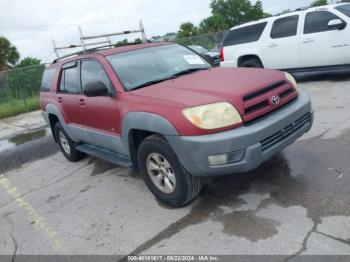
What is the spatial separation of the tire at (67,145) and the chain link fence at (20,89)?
819cm

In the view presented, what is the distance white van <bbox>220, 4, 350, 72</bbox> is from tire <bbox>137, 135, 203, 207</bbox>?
20.1 feet

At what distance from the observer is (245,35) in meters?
10.2

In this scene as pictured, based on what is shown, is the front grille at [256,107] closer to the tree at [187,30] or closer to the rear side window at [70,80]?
the rear side window at [70,80]

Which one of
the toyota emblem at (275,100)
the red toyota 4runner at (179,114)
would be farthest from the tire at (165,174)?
the toyota emblem at (275,100)

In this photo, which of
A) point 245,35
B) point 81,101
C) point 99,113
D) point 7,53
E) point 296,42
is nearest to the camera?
point 99,113

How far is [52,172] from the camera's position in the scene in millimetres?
6051

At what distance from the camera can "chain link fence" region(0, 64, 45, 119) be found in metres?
14.1

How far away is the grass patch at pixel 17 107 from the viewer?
13562 millimetres

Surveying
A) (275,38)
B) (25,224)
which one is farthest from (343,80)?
(25,224)

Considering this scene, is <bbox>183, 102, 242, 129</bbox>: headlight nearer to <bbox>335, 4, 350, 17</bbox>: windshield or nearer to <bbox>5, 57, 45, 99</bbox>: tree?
<bbox>335, 4, 350, 17</bbox>: windshield

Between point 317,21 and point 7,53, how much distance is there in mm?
25539

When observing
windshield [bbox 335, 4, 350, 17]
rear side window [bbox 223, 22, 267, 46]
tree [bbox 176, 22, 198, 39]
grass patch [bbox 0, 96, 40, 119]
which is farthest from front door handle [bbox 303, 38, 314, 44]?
tree [bbox 176, 22, 198, 39]

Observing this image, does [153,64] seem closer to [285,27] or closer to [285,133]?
[285,133]

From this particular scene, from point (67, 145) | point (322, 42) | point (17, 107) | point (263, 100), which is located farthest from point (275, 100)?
point (17, 107)
